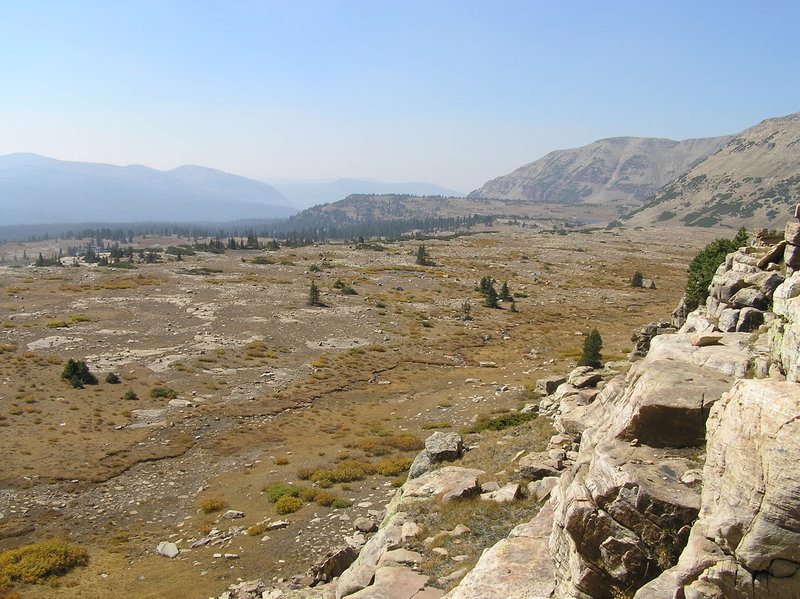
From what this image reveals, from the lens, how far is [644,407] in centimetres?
1060

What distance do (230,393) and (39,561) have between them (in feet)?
64.2

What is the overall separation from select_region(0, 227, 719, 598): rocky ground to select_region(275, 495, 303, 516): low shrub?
15.3 inches

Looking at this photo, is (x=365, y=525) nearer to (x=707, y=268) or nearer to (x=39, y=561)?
(x=39, y=561)

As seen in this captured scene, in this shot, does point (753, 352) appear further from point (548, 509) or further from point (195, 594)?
point (195, 594)

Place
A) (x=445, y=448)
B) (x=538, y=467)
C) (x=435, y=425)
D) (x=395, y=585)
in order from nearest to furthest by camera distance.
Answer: (x=395, y=585) < (x=538, y=467) < (x=445, y=448) < (x=435, y=425)

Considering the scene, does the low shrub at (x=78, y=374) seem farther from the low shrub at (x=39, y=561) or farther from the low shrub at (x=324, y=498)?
the low shrub at (x=324, y=498)

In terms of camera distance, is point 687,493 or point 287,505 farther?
point 287,505

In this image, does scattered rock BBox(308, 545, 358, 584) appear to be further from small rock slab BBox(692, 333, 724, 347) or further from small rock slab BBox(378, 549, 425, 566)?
small rock slab BBox(692, 333, 724, 347)

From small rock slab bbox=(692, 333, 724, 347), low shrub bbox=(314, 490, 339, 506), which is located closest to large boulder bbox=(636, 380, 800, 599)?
small rock slab bbox=(692, 333, 724, 347)

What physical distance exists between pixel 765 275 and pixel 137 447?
106 ft

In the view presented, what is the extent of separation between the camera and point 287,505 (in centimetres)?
2186

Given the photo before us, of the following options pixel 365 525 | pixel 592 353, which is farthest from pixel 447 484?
pixel 592 353

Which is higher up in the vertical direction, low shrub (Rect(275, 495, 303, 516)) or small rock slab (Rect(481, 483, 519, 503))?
small rock slab (Rect(481, 483, 519, 503))

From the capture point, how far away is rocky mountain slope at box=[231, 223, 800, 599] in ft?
24.4
